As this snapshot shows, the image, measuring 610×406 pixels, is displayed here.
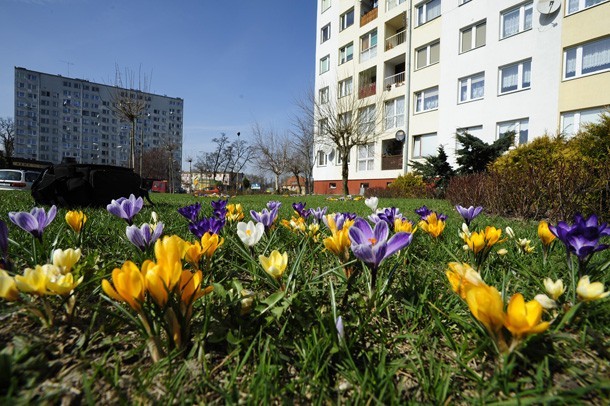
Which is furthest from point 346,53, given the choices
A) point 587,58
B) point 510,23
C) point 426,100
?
point 587,58

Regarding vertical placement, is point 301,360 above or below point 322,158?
below

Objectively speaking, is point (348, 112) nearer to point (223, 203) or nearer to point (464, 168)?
point (464, 168)

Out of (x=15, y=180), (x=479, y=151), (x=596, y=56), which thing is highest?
(x=596, y=56)

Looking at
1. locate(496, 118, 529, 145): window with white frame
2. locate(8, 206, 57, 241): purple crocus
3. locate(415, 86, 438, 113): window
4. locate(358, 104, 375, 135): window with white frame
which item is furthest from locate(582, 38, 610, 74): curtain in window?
locate(8, 206, 57, 241): purple crocus

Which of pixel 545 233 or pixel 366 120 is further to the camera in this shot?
pixel 366 120

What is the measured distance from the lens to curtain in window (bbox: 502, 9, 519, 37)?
1531 cm

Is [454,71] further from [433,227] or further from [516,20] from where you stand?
[433,227]

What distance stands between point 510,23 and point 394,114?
787 centimetres

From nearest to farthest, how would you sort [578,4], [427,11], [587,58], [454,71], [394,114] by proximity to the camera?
[587,58] < [578,4] < [454,71] < [427,11] < [394,114]

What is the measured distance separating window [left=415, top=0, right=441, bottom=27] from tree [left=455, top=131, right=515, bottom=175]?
433 inches

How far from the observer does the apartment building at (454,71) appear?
43.2 ft

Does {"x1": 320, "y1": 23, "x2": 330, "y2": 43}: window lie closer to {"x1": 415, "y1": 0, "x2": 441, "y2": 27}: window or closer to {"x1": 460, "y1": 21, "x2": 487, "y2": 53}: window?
{"x1": 415, "y1": 0, "x2": 441, "y2": 27}: window

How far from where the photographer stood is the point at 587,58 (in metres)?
12.9

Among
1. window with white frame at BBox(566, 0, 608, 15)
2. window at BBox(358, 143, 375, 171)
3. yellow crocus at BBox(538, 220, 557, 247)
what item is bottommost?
yellow crocus at BBox(538, 220, 557, 247)
